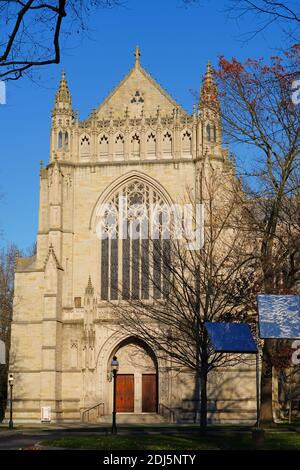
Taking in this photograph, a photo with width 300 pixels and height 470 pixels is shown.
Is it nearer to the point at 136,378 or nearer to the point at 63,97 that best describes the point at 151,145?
the point at 63,97

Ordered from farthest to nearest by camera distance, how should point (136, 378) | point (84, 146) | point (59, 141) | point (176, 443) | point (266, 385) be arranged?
point (84, 146), point (59, 141), point (136, 378), point (266, 385), point (176, 443)

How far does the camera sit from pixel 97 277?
4147cm

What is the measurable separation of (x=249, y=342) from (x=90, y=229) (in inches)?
957

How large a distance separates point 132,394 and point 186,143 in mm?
13786

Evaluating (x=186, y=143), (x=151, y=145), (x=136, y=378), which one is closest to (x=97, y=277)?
(x=136, y=378)

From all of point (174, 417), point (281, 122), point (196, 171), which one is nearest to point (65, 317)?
point (174, 417)

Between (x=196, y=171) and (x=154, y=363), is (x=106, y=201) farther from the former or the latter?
(x=154, y=363)

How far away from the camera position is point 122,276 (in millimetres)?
41406

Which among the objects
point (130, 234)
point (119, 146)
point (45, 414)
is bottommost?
point (45, 414)

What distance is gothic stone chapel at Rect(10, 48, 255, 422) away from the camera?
130 ft

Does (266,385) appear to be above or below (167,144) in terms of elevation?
below

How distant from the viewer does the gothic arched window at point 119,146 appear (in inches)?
1695

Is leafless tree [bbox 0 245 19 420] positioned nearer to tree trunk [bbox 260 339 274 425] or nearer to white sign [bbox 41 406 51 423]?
white sign [bbox 41 406 51 423]

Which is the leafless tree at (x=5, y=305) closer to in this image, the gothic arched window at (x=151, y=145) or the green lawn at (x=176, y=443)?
the gothic arched window at (x=151, y=145)
